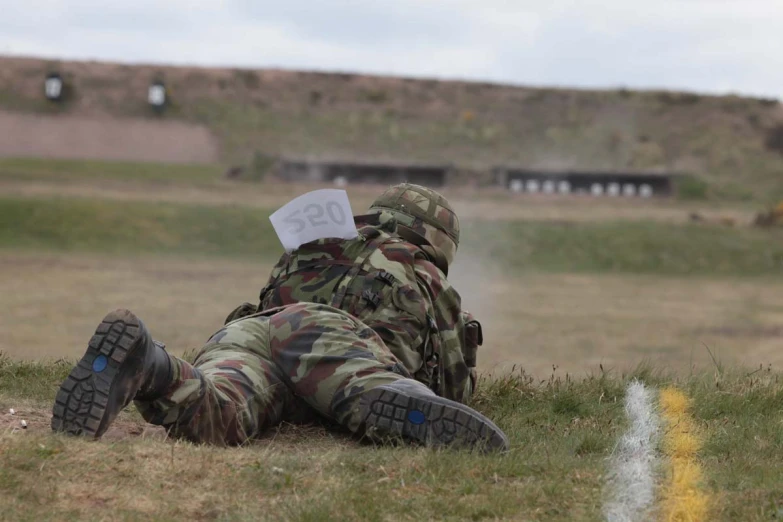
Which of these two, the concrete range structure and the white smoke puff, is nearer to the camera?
the white smoke puff

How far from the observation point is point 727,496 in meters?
3.73

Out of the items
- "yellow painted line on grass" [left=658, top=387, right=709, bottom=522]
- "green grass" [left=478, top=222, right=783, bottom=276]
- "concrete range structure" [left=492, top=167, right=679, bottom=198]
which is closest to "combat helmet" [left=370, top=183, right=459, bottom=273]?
"yellow painted line on grass" [left=658, top=387, right=709, bottom=522]

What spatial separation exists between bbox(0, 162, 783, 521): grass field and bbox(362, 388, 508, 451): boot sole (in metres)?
0.13

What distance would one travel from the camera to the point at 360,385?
4566 mm

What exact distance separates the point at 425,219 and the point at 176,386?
170cm

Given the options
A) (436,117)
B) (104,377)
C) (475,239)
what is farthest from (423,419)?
(436,117)

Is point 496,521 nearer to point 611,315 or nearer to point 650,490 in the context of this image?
point 650,490

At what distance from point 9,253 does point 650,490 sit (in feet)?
66.0

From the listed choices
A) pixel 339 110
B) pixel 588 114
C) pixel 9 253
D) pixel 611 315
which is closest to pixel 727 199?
pixel 588 114

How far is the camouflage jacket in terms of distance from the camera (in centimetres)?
509

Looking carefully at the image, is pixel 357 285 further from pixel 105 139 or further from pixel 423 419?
pixel 105 139

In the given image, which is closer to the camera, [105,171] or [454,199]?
[454,199]

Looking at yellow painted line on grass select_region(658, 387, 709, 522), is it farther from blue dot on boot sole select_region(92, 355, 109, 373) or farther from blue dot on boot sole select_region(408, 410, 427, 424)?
blue dot on boot sole select_region(92, 355, 109, 373)

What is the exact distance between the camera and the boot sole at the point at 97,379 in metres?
3.98
